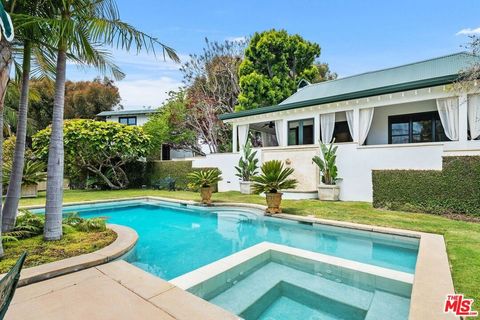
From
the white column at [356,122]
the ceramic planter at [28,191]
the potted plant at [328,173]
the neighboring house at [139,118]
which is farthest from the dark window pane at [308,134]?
the ceramic planter at [28,191]

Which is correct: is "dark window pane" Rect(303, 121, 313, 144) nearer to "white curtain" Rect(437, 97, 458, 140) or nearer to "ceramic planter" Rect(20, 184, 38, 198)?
"white curtain" Rect(437, 97, 458, 140)

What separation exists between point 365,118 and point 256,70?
13382 mm

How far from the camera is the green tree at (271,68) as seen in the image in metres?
22.7

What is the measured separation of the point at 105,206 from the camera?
12.8 metres

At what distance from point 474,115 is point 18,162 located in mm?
14477

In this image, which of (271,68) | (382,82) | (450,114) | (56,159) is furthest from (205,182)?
(271,68)

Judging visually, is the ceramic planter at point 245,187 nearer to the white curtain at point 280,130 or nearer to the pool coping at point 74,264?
the white curtain at point 280,130

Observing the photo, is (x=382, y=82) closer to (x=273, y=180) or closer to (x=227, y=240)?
(x=273, y=180)

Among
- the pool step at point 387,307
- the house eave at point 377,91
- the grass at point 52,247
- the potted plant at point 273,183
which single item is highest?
the house eave at point 377,91

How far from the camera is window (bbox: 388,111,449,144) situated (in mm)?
12813

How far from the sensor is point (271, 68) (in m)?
24.1

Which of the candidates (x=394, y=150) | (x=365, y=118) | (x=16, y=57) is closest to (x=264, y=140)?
(x=365, y=118)

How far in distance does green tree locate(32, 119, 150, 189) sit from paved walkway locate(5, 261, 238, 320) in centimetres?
1381

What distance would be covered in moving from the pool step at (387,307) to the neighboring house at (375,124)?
8.06 meters
